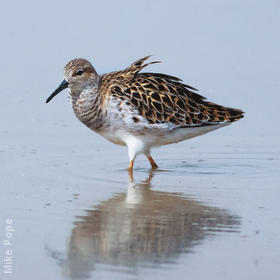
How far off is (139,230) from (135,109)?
3127mm

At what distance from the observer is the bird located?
9.94 metres

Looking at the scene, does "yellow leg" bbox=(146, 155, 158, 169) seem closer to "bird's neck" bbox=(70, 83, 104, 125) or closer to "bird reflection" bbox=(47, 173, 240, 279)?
"bird's neck" bbox=(70, 83, 104, 125)

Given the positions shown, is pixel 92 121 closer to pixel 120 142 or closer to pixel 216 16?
pixel 120 142

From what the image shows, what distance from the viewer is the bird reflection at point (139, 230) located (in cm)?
616

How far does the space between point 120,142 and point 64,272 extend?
4441 mm

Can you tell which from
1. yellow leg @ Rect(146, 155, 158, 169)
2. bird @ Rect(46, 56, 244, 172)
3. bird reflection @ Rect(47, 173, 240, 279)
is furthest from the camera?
yellow leg @ Rect(146, 155, 158, 169)

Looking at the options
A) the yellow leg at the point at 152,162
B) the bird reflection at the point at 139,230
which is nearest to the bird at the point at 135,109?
the yellow leg at the point at 152,162

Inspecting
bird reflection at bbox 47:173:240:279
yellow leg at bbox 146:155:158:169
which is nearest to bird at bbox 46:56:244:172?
yellow leg at bbox 146:155:158:169

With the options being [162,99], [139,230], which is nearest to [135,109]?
[162,99]

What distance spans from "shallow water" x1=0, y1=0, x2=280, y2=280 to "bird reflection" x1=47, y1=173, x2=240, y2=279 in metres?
0.02

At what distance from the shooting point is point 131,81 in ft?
33.3

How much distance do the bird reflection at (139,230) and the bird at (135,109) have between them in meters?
1.38

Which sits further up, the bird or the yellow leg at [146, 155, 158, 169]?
the bird

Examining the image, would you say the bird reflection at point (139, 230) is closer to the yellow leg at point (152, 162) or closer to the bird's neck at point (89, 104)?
the yellow leg at point (152, 162)
